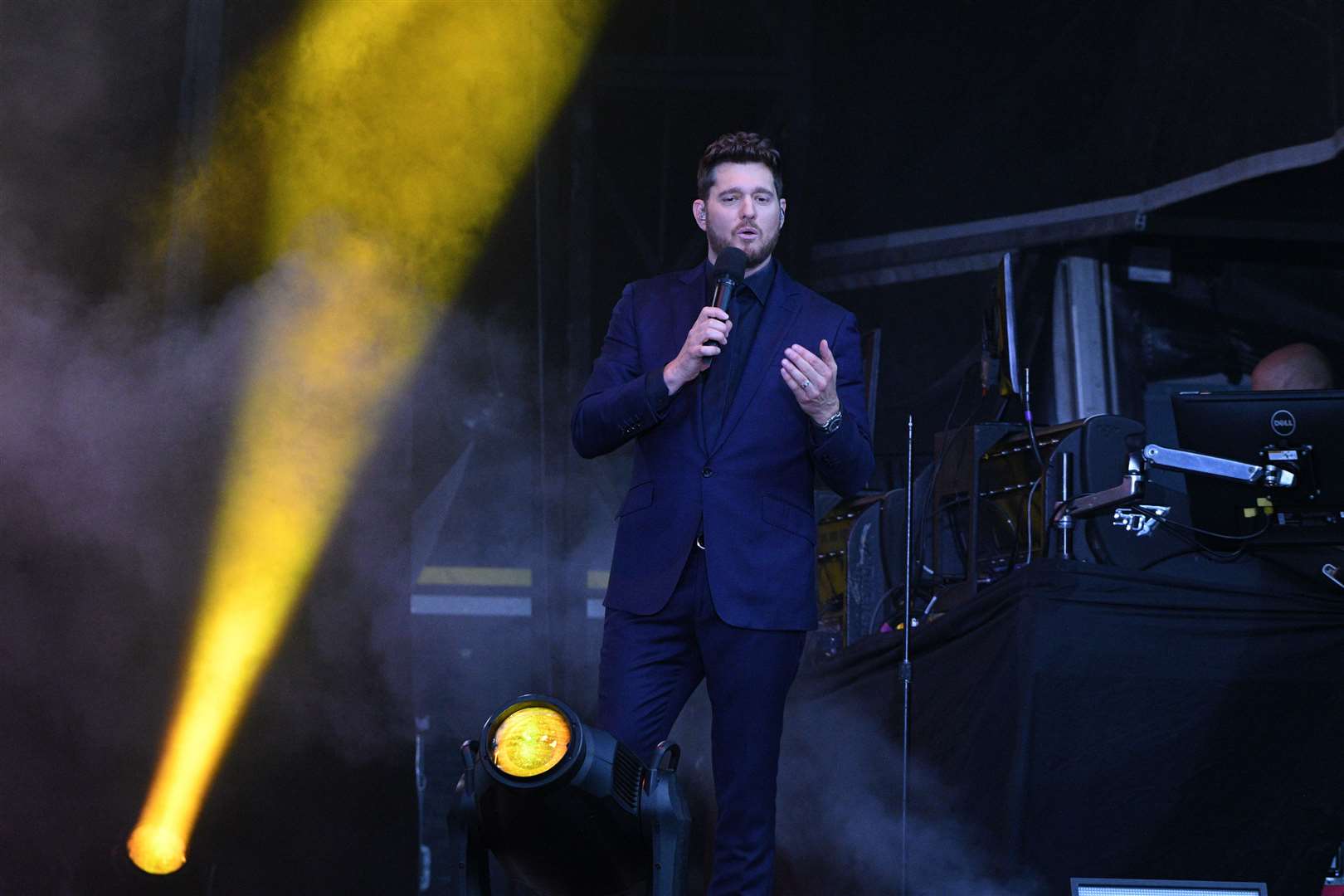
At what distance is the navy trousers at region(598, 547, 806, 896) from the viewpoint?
2.23m

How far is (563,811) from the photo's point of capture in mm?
1812

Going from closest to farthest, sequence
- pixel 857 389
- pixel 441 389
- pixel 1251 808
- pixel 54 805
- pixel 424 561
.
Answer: pixel 857 389, pixel 1251 808, pixel 54 805, pixel 441 389, pixel 424 561

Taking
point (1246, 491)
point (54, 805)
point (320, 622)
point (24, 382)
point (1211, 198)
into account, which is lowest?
point (54, 805)

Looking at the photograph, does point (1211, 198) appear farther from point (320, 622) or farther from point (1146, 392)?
Result: point (320, 622)

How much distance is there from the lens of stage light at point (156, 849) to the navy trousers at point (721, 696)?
1.77m

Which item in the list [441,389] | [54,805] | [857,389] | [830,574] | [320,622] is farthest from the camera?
[830,574]

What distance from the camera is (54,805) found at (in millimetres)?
3264

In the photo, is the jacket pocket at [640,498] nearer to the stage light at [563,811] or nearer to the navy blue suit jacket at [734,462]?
the navy blue suit jacket at [734,462]

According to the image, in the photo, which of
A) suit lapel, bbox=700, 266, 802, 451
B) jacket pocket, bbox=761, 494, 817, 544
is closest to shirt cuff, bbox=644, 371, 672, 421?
suit lapel, bbox=700, 266, 802, 451

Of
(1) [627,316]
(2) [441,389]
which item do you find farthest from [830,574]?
Answer: (1) [627,316]

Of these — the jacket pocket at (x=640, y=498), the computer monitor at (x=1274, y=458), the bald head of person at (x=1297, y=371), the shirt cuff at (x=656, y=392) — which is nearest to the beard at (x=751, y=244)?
the shirt cuff at (x=656, y=392)

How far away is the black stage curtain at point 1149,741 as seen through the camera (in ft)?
8.99

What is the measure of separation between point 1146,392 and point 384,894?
Answer: 13.4 feet

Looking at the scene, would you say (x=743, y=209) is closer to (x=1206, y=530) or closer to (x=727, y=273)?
(x=727, y=273)
